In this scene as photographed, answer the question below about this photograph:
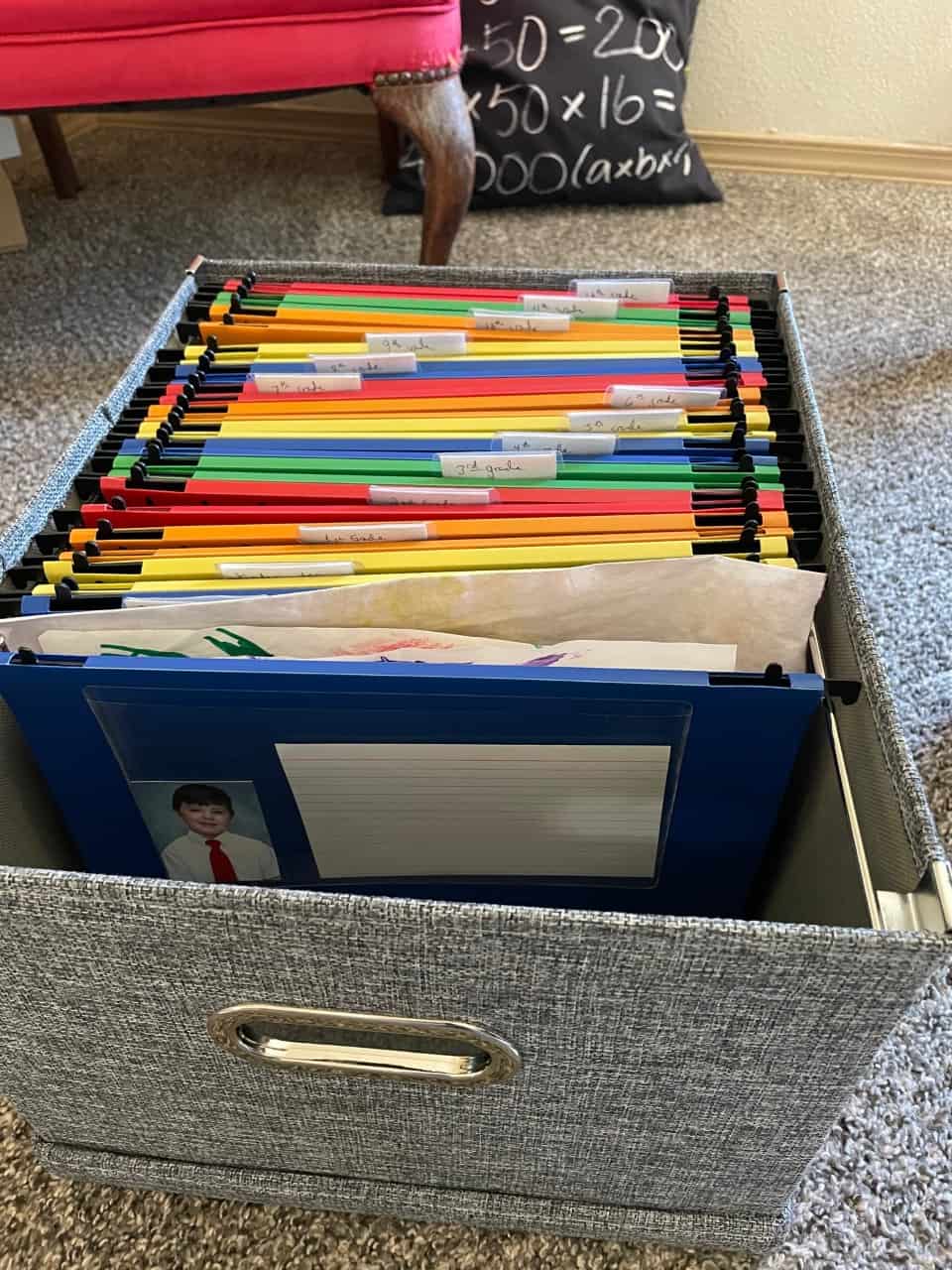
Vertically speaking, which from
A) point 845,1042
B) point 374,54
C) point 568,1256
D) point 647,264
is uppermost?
point 374,54

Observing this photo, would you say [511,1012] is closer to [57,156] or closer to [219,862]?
[219,862]

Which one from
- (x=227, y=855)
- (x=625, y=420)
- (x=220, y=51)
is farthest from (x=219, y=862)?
(x=220, y=51)

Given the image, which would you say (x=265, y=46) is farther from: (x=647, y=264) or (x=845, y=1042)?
(x=845, y=1042)

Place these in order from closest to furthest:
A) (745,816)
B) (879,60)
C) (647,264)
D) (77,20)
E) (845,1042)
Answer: (845,1042), (745,816), (77,20), (647,264), (879,60)

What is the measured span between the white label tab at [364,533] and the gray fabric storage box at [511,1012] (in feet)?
0.55

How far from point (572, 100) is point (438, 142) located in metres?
0.52

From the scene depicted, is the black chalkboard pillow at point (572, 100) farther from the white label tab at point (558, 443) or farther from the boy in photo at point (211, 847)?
the boy in photo at point (211, 847)

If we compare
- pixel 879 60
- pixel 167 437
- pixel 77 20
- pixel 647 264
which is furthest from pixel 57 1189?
pixel 879 60

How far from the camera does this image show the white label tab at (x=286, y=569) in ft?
1.82

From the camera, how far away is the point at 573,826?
592 millimetres

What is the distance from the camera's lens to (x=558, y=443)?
2.03 ft

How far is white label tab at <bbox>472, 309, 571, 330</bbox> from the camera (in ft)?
2.30

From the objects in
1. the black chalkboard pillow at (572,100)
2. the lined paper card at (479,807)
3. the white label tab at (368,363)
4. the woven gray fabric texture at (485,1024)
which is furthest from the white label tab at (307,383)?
the black chalkboard pillow at (572,100)

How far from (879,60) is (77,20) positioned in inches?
52.5
